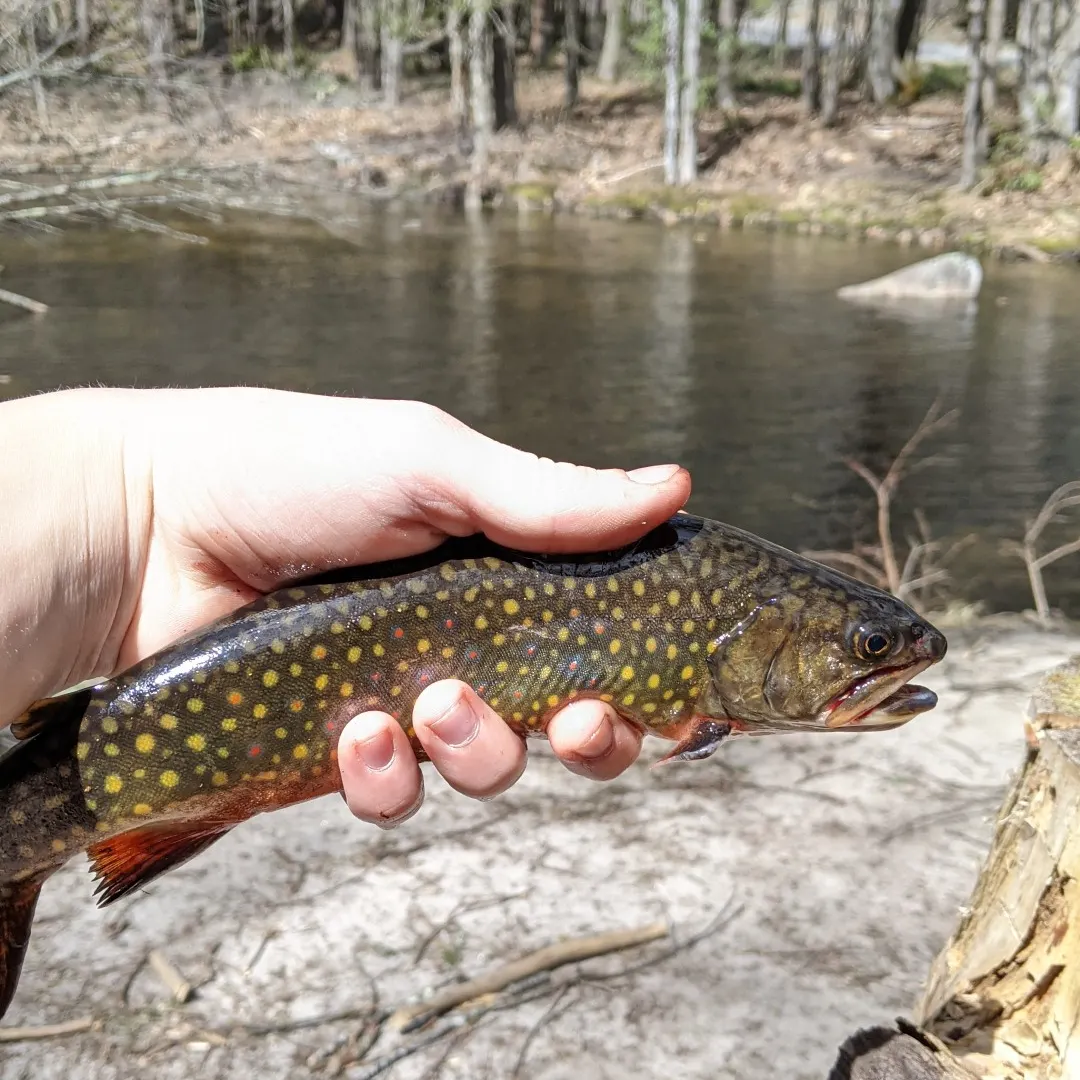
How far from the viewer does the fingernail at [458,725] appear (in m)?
3.28

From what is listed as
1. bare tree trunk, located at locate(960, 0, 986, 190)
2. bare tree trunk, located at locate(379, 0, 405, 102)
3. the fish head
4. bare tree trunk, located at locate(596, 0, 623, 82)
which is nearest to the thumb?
the fish head

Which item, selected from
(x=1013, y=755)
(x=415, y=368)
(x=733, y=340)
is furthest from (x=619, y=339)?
(x=1013, y=755)

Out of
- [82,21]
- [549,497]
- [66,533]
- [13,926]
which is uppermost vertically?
[82,21]

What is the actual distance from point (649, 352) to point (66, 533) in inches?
695

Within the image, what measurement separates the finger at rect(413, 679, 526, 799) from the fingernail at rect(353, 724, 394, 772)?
95mm

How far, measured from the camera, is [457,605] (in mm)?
3254

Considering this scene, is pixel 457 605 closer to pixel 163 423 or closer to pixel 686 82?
pixel 163 423

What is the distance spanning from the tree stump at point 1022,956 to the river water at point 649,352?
342 inches

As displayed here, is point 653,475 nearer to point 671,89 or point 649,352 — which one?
point 649,352

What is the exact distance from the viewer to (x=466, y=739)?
3355 millimetres

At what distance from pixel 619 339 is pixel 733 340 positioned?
2081 millimetres

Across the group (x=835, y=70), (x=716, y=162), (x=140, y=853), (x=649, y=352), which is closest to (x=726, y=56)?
(x=835, y=70)

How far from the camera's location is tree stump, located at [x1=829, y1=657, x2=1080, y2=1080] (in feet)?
10.9

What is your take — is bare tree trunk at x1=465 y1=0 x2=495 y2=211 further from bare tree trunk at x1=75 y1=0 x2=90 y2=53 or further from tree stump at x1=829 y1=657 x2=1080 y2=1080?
tree stump at x1=829 y1=657 x2=1080 y2=1080
